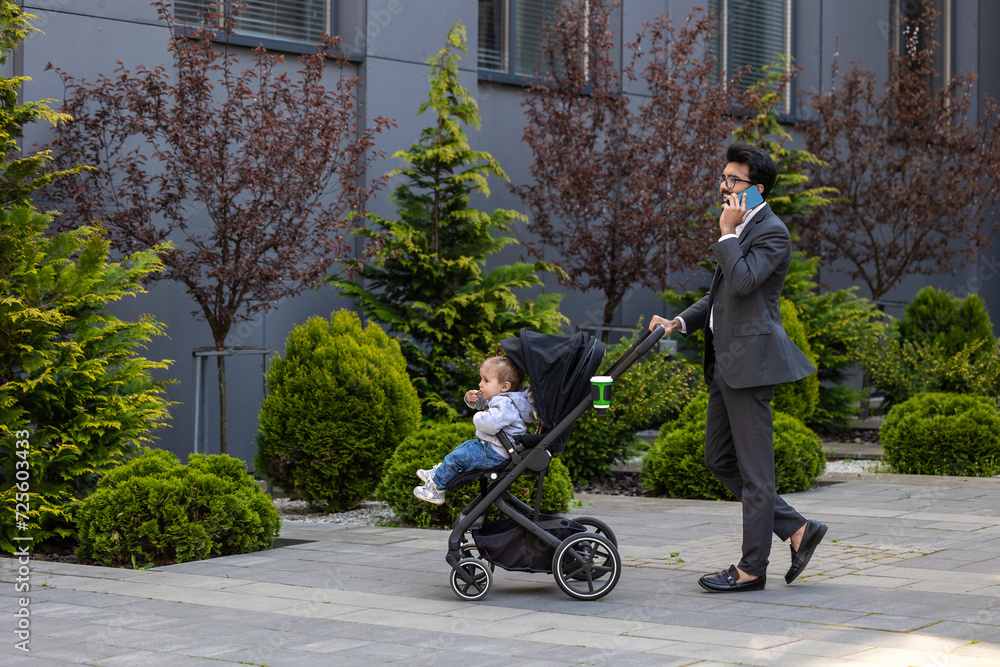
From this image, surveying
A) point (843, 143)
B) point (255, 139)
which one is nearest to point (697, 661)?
point (255, 139)

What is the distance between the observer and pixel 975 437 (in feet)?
34.9

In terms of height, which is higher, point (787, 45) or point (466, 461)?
point (787, 45)

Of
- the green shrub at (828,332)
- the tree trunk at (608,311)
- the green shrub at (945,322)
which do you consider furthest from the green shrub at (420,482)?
the green shrub at (945,322)

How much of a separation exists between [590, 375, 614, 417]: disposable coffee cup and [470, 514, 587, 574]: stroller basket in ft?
2.07

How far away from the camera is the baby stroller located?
571 cm

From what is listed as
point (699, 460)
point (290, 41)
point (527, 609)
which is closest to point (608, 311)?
point (699, 460)

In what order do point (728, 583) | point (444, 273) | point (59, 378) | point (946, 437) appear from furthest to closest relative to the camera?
point (444, 273) < point (946, 437) < point (59, 378) < point (728, 583)

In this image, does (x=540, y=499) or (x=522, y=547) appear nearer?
(x=540, y=499)

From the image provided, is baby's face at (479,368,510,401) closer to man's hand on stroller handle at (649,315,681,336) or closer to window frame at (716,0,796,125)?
man's hand on stroller handle at (649,315,681,336)

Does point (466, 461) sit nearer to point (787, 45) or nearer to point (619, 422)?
point (619, 422)

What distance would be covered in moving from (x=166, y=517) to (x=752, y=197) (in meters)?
3.97

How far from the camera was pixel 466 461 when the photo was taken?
5.87 m

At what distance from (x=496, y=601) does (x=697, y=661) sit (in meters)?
1.58

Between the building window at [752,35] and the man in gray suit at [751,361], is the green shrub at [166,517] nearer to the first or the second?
the man in gray suit at [751,361]
